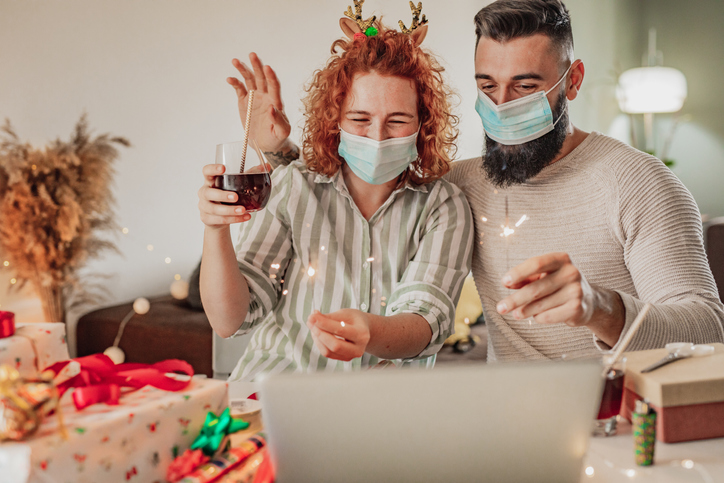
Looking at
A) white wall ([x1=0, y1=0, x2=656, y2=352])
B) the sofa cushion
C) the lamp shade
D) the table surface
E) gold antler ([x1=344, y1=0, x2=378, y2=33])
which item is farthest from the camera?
the lamp shade

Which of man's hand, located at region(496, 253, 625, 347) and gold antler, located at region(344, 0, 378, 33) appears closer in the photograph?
man's hand, located at region(496, 253, 625, 347)

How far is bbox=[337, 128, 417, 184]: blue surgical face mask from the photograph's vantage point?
121 cm

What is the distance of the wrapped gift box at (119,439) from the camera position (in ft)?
1.67

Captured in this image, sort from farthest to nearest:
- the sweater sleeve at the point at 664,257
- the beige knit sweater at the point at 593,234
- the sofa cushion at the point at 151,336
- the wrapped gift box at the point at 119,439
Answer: the sofa cushion at the point at 151,336, the beige knit sweater at the point at 593,234, the sweater sleeve at the point at 664,257, the wrapped gift box at the point at 119,439

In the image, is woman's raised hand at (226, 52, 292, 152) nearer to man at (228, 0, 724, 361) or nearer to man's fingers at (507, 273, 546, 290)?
man at (228, 0, 724, 361)

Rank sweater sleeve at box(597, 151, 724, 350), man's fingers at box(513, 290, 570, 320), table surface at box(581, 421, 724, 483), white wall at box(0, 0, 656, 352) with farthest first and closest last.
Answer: white wall at box(0, 0, 656, 352), sweater sleeve at box(597, 151, 724, 350), man's fingers at box(513, 290, 570, 320), table surface at box(581, 421, 724, 483)

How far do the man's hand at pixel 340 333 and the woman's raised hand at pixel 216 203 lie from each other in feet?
0.67

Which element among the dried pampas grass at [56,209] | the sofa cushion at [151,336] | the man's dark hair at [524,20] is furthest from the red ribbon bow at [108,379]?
the sofa cushion at [151,336]

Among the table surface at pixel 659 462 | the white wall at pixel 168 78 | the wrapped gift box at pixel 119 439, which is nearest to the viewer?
the wrapped gift box at pixel 119 439

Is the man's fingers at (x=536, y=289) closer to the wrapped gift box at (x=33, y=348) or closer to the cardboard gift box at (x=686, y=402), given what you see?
the cardboard gift box at (x=686, y=402)

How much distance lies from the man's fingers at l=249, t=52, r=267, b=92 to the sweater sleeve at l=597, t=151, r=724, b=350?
0.81 meters

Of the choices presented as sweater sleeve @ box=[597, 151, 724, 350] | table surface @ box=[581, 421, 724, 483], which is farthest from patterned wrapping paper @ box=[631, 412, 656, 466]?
sweater sleeve @ box=[597, 151, 724, 350]

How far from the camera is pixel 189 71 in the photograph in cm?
248

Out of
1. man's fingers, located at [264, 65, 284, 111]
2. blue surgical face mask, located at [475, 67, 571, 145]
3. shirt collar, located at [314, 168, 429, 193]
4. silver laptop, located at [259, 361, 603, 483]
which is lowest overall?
silver laptop, located at [259, 361, 603, 483]
